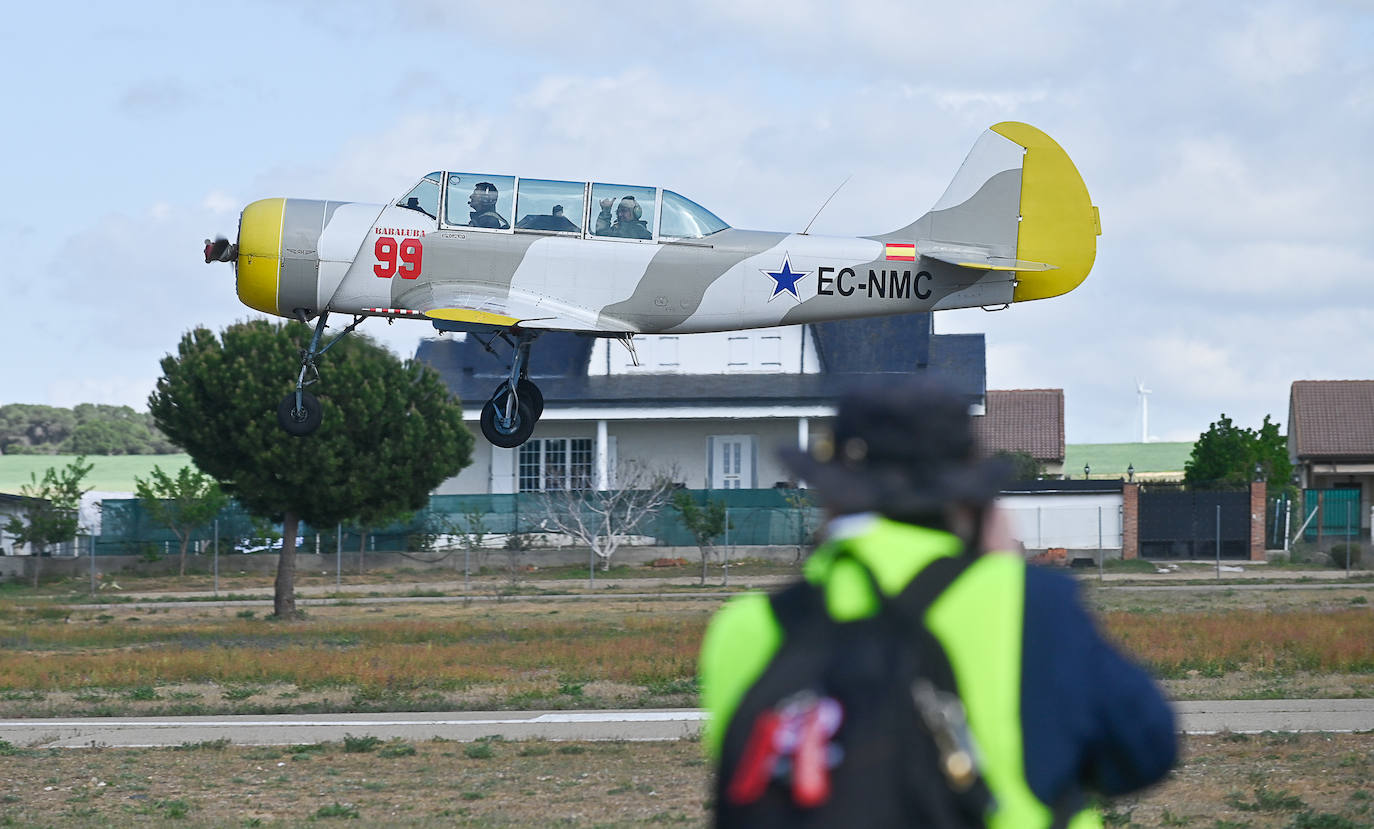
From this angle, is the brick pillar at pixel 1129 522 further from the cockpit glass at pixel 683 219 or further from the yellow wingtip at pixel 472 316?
the yellow wingtip at pixel 472 316

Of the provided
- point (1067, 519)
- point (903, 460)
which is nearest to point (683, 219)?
point (903, 460)

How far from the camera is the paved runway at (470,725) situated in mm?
13797

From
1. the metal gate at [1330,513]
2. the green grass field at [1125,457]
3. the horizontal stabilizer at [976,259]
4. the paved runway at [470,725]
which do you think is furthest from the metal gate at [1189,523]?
the green grass field at [1125,457]

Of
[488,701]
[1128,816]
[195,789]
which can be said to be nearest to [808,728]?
[1128,816]

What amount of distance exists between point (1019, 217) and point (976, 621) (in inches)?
588

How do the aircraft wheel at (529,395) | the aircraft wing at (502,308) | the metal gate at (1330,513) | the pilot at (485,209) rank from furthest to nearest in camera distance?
1. the metal gate at (1330,513)
2. the pilot at (485,209)
3. the aircraft wing at (502,308)
4. the aircraft wheel at (529,395)

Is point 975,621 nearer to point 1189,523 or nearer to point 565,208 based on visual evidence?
point 565,208

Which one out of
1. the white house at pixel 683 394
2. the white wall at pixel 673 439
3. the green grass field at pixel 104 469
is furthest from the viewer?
the green grass field at pixel 104 469

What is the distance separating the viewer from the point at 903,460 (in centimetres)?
288

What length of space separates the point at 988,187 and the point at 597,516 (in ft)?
94.0

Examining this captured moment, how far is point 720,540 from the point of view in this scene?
145ft

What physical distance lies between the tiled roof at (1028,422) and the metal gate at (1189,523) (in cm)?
2535

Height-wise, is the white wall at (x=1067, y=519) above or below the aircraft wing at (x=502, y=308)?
below

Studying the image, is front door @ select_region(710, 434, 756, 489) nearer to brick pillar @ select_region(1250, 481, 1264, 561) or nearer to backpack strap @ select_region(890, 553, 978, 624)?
brick pillar @ select_region(1250, 481, 1264, 561)
